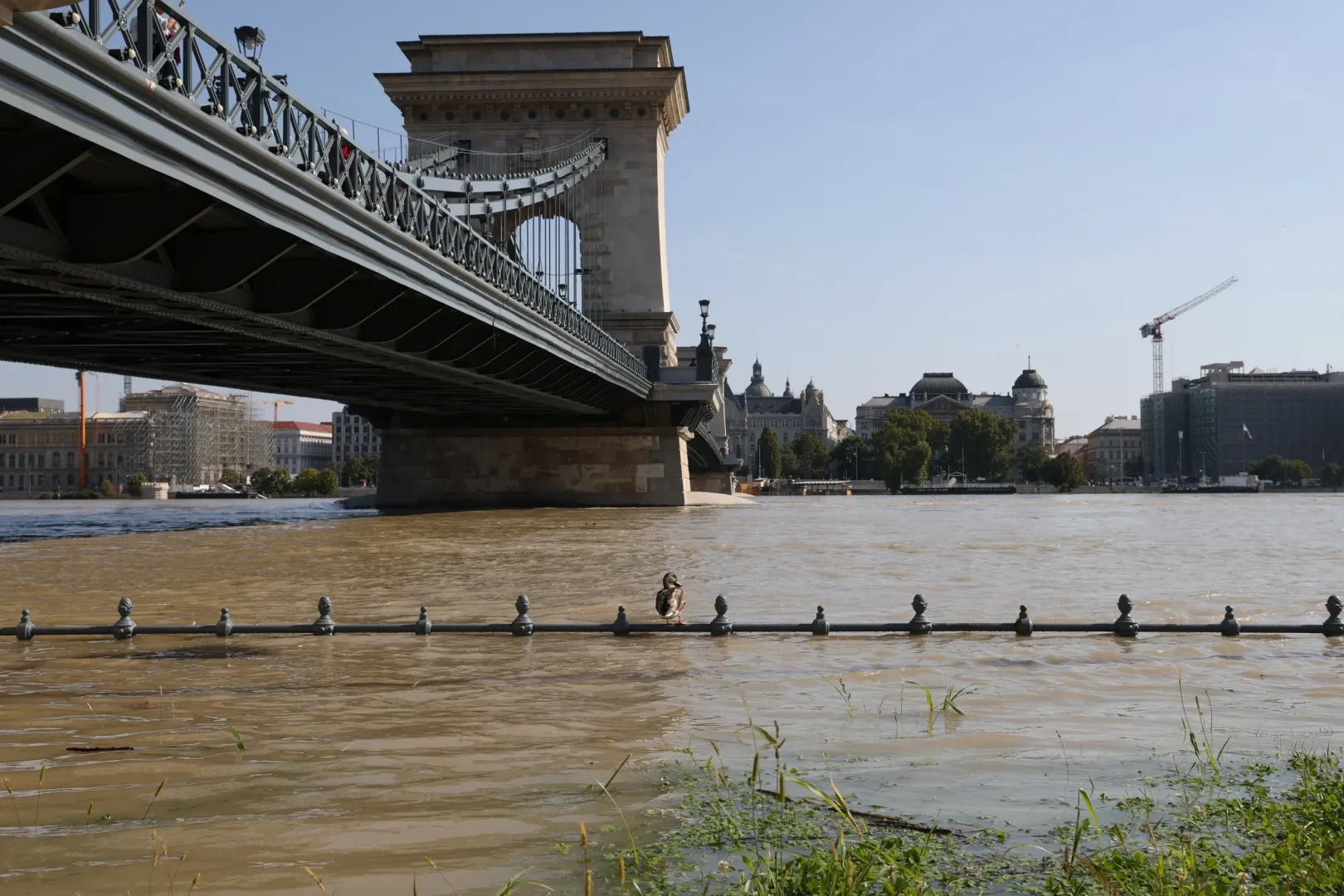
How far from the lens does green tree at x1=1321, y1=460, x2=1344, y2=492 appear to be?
7431 inches

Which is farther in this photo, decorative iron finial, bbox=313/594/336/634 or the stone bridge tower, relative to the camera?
the stone bridge tower

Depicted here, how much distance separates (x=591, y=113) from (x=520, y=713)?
2911 inches

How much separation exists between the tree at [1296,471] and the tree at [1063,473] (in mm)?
26741

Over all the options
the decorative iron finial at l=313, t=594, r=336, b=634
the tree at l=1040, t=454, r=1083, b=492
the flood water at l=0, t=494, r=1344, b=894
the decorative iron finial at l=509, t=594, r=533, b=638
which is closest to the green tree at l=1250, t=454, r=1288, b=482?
the tree at l=1040, t=454, r=1083, b=492

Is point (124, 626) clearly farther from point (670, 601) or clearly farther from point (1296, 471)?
point (1296, 471)

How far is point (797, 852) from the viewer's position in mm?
6738

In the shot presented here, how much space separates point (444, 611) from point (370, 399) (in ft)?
138

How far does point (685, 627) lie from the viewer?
15.5 metres

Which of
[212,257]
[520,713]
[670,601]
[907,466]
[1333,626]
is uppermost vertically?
[212,257]

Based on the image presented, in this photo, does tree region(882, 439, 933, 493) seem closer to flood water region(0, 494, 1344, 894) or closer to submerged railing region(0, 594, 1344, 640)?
flood water region(0, 494, 1344, 894)

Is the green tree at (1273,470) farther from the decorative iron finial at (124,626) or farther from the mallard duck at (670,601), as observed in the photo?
the decorative iron finial at (124,626)

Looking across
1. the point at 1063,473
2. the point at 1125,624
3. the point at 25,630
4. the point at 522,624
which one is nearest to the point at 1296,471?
the point at 1063,473

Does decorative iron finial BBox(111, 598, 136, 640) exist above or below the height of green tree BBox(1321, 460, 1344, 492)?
below

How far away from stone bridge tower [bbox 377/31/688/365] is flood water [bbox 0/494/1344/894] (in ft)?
188
